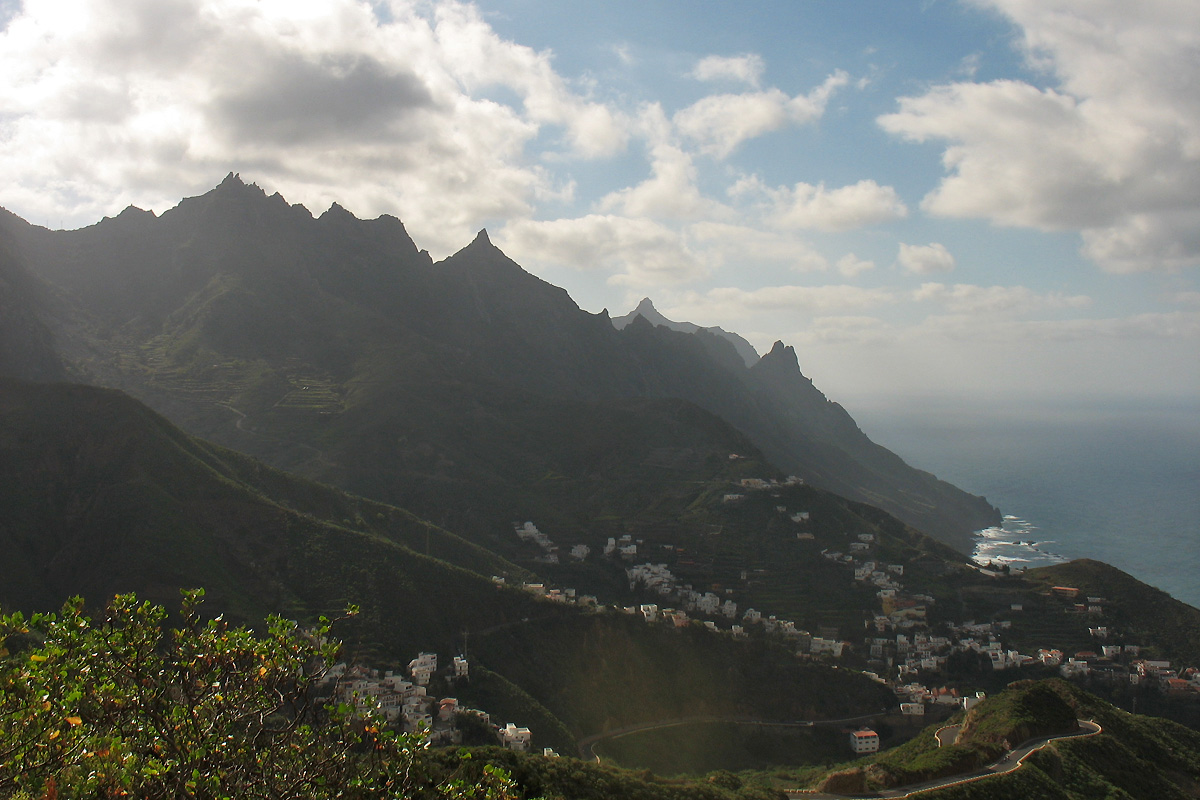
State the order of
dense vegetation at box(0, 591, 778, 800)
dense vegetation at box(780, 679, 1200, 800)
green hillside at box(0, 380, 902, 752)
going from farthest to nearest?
green hillside at box(0, 380, 902, 752) < dense vegetation at box(780, 679, 1200, 800) < dense vegetation at box(0, 591, 778, 800)

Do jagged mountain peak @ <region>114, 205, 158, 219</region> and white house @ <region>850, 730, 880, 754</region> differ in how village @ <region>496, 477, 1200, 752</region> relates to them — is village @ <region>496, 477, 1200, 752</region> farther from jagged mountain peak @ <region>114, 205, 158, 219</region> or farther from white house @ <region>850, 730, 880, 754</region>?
jagged mountain peak @ <region>114, 205, 158, 219</region>

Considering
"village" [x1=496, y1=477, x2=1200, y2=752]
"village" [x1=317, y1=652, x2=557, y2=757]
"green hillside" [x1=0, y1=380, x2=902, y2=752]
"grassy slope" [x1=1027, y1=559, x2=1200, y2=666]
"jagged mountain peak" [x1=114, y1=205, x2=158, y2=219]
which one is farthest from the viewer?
"jagged mountain peak" [x1=114, y1=205, x2=158, y2=219]

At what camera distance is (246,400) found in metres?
113

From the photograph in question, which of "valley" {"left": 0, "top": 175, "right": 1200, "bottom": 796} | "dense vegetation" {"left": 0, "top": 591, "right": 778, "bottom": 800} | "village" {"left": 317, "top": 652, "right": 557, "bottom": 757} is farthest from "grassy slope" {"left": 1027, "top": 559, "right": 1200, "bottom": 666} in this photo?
"dense vegetation" {"left": 0, "top": 591, "right": 778, "bottom": 800}

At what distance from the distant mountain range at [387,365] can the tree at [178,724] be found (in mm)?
82871

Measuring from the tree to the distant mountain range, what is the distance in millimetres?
82871

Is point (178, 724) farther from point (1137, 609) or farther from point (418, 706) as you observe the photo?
point (1137, 609)

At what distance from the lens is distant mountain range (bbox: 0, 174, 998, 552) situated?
104375 millimetres

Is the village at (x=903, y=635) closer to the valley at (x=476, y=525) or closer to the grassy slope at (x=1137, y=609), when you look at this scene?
the valley at (x=476, y=525)

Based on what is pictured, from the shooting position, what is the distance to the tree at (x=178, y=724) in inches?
435

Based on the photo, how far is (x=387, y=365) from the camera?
124938mm

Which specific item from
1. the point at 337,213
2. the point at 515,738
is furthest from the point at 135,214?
the point at 515,738

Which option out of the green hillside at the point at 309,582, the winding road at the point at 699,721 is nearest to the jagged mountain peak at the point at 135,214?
the green hillside at the point at 309,582

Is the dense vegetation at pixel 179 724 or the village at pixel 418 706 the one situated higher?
the dense vegetation at pixel 179 724
